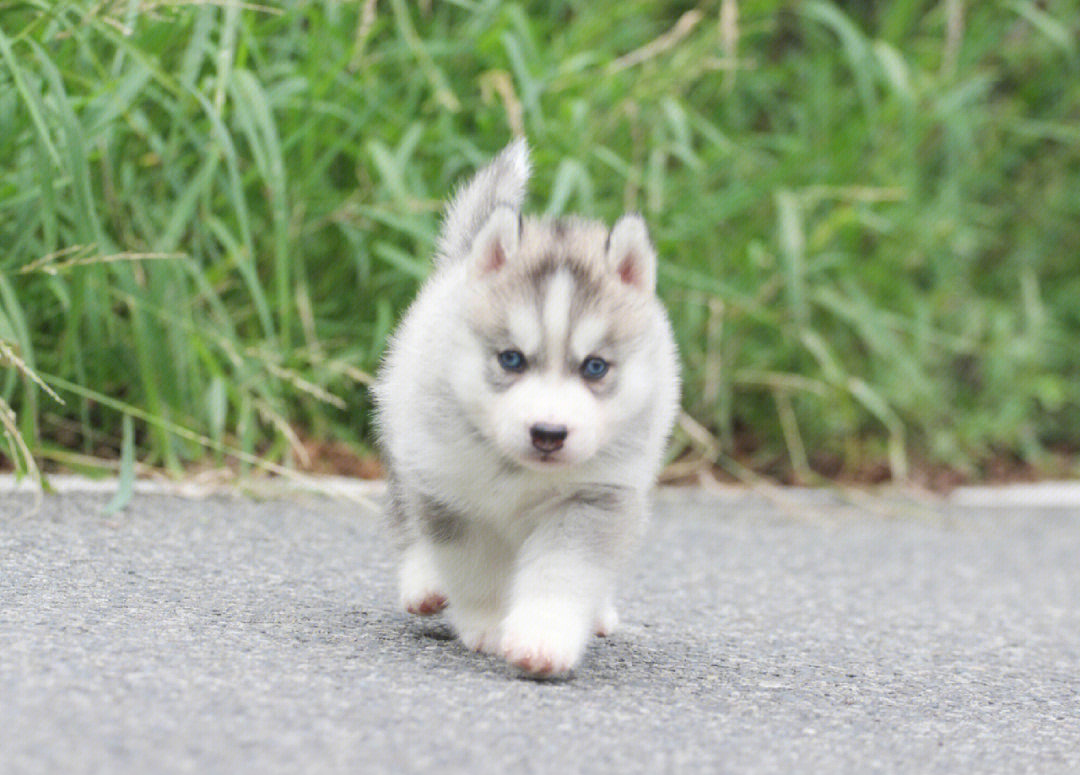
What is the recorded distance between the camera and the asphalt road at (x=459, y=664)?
6.53 ft

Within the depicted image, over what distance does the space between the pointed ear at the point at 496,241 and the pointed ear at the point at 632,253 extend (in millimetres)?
190

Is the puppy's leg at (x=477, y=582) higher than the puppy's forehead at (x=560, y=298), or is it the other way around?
the puppy's forehead at (x=560, y=298)

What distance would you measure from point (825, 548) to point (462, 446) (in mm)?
2322

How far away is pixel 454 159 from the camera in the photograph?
4.99 meters

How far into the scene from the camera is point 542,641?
2.51 metres

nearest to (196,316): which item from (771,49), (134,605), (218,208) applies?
(218,208)

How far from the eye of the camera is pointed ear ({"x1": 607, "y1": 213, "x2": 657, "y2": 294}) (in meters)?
2.81

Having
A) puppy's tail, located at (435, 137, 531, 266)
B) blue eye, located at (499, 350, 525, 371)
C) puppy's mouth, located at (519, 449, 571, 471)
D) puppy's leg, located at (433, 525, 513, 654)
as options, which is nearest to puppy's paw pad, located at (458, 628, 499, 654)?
puppy's leg, located at (433, 525, 513, 654)

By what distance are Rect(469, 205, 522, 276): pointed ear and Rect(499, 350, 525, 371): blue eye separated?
0.76ft

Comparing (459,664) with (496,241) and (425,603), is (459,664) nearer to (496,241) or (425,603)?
(425,603)

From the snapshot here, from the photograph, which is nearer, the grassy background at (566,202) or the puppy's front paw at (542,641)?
the puppy's front paw at (542,641)

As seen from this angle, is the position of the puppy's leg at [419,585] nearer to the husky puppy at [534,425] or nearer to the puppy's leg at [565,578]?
the husky puppy at [534,425]

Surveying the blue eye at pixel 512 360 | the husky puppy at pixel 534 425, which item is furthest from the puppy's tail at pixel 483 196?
the blue eye at pixel 512 360

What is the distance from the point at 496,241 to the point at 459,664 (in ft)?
2.64
